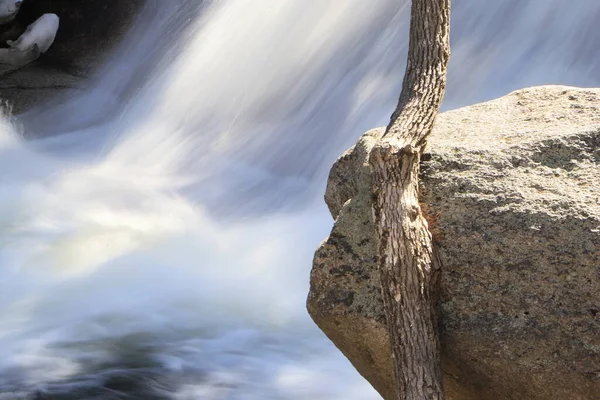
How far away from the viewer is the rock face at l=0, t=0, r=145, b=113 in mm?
8586

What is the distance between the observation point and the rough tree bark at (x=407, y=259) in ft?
8.85

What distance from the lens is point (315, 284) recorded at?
9.77 feet

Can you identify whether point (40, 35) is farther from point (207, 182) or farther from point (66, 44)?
point (207, 182)

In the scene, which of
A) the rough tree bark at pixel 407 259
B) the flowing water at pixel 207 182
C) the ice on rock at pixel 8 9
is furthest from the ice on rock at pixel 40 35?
the rough tree bark at pixel 407 259

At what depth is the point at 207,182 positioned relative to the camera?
22.4 feet

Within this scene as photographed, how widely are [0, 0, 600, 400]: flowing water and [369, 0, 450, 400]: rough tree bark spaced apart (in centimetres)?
159

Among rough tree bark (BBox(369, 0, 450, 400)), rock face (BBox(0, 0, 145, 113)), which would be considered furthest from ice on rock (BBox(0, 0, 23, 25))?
rough tree bark (BBox(369, 0, 450, 400))

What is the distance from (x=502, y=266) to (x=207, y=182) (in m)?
4.28

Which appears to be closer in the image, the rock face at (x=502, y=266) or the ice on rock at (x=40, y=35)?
the rock face at (x=502, y=266)

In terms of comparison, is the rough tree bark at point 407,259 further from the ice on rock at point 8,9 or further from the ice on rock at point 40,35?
the ice on rock at point 40,35

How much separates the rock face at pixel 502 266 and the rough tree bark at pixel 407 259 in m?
0.06

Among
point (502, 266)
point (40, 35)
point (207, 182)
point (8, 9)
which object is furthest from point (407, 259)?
point (40, 35)

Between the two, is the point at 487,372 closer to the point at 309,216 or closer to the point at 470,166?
the point at 470,166

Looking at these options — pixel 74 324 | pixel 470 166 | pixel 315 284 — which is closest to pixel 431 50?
pixel 470 166
